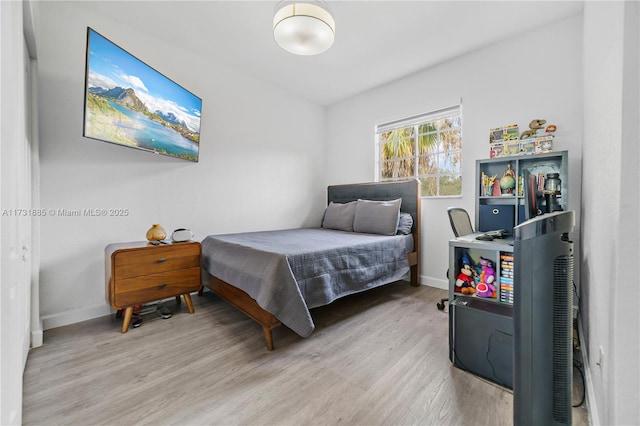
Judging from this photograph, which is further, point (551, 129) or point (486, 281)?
point (551, 129)

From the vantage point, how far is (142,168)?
2.49 m

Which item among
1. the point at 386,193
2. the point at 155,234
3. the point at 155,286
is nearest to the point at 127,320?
the point at 155,286

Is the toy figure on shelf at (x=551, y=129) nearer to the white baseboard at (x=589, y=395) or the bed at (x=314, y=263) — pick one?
the bed at (x=314, y=263)

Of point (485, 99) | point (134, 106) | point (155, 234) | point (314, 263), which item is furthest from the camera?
point (485, 99)

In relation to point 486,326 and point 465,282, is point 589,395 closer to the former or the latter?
point 486,326

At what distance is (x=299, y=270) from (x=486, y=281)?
1.32m

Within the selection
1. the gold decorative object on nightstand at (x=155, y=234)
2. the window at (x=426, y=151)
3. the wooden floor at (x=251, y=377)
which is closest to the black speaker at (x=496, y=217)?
the window at (x=426, y=151)

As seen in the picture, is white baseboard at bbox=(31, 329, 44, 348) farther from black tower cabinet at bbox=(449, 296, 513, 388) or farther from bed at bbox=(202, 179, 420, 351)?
black tower cabinet at bbox=(449, 296, 513, 388)

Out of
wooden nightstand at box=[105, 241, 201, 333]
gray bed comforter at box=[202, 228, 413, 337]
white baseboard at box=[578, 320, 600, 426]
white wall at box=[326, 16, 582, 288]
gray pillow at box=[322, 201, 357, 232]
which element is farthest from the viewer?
gray pillow at box=[322, 201, 357, 232]

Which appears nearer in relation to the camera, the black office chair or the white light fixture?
the white light fixture

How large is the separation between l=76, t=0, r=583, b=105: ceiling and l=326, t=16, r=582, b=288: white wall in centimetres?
14

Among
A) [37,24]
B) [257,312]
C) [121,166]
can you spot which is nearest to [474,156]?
[257,312]

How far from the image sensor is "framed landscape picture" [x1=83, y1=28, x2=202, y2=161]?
1763mm

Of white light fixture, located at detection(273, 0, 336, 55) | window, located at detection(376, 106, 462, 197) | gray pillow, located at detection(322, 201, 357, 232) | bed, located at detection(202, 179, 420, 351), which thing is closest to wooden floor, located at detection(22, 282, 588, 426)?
bed, located at detection(202, 179, 420, 351)
